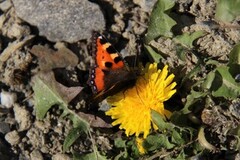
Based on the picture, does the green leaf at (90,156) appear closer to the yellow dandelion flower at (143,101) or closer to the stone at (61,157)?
the stone at (61,157)

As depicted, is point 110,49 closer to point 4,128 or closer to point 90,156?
point 90,156

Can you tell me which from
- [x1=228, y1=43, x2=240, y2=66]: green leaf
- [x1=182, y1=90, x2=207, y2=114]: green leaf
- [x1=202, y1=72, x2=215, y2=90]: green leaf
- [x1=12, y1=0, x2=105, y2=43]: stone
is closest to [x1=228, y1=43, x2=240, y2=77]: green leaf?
[x1=228, y1=43, x2=240, y2=66]: green leaf

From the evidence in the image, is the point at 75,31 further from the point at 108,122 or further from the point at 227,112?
the point at 227,112

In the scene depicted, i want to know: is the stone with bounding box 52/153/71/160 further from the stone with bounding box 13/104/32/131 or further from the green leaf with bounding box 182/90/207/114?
the green leaf with bounding box 182/90/207/114

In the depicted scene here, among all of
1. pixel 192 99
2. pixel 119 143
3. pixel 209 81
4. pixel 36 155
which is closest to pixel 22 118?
pixel 36 155

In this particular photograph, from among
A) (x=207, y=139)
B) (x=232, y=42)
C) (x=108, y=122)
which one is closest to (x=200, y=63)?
(x=232, y=42)

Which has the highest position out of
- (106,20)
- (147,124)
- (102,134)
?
(106,20)
